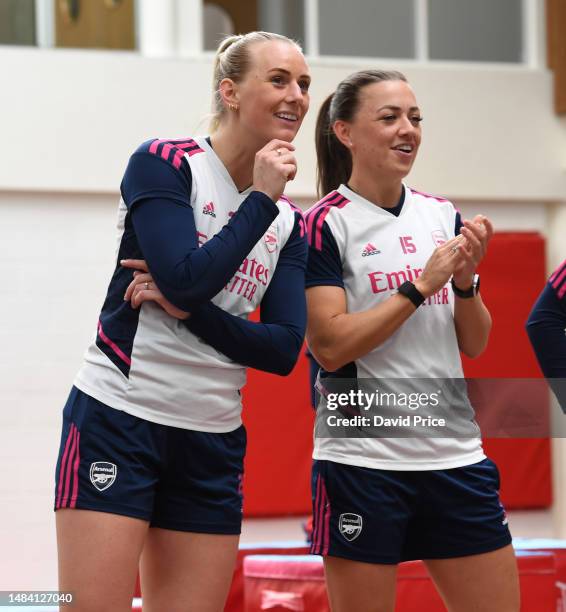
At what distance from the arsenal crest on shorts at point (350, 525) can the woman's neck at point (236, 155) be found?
0.79 metres

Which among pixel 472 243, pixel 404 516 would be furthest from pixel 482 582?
pixel 472 243

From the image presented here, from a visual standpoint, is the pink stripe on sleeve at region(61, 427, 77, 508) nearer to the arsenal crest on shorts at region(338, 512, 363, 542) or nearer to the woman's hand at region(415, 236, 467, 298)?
the arsenal crest on shorts at region(338, 512, 363, 542)

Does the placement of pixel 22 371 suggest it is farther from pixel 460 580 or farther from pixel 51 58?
pixel 460 580

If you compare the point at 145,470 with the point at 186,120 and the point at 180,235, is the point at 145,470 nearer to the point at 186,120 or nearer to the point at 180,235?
the point at 180,235

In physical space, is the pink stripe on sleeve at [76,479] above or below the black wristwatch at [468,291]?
below

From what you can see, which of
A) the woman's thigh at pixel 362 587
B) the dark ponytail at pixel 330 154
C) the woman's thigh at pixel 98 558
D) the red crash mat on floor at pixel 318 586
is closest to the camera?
the woman's thigh at pixel 98 558

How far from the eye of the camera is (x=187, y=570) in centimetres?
203

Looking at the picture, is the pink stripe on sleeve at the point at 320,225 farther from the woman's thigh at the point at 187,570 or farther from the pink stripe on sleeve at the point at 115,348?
the woman's thigh at the point at 187,570

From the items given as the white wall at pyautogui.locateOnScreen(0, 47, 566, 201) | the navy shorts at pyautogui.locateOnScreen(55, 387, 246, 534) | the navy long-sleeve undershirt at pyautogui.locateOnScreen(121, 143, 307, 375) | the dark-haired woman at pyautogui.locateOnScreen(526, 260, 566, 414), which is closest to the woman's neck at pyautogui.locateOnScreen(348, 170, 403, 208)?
the navy long-sleeve undershirt at pyautogui.locateOnScreen(121, 143, 307, 375)

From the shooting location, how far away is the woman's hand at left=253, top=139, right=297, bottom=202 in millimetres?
2068

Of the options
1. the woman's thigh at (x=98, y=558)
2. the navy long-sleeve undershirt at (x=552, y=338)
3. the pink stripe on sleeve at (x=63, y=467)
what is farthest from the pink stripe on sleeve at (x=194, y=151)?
the navy long-sleeve undershirt at (x=552, y=338)

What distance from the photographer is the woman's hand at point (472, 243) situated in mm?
2314

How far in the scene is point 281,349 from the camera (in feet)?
7.08

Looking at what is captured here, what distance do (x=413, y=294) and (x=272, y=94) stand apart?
0.55m
